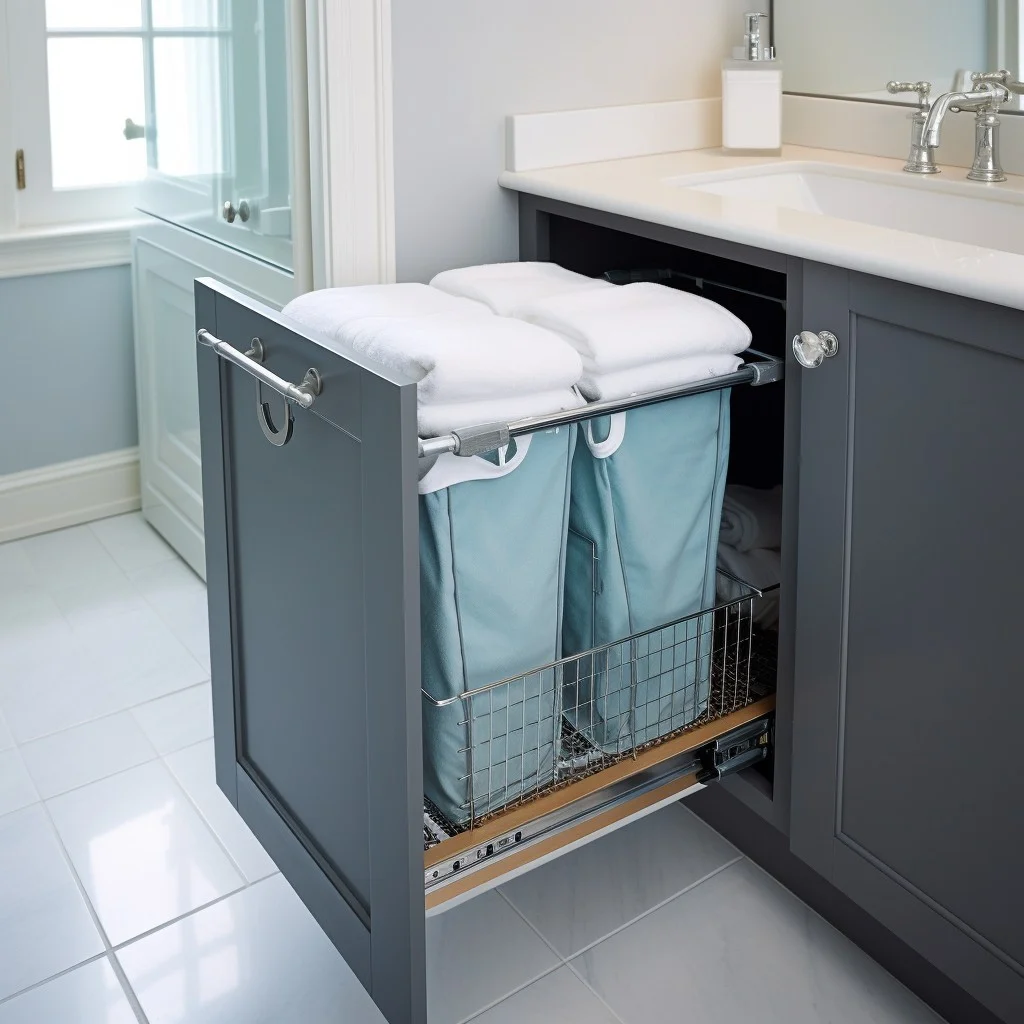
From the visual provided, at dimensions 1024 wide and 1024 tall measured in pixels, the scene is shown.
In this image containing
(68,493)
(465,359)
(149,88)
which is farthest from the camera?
(68,493)

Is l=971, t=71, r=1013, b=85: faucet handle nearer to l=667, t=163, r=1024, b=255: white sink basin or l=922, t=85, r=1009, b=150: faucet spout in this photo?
l=922, t=85, r=1009, b=150: faucet spout

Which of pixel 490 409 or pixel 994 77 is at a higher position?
pixel 994 77

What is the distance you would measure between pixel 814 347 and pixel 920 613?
299 millimetres

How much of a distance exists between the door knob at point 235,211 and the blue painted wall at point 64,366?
2.59 feet

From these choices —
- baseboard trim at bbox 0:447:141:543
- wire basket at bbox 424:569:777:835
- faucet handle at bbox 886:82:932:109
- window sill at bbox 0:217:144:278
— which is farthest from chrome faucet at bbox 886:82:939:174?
baseboard trim at bbox 0:447:141:543

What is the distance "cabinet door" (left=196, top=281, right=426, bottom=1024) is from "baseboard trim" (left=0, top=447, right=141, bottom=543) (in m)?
1.46

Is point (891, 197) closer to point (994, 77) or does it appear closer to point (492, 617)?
point (994, 77)

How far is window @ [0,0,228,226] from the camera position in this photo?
7.44ft

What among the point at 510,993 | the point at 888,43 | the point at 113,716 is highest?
the point at 888,43

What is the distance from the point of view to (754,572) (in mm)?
1590

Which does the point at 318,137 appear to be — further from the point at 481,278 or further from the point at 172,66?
the point at 172,66

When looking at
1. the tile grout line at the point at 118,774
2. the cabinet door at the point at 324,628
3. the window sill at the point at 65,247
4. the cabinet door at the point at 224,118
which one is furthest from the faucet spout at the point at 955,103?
the window sill at the point at 65,247

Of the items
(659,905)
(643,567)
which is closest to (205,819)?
(659,905)

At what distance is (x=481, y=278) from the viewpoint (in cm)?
145
